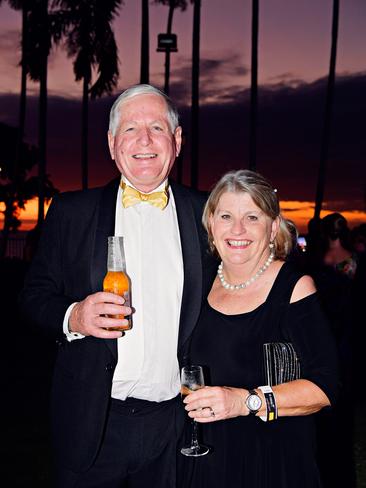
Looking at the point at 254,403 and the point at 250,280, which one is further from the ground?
the point at 250,280

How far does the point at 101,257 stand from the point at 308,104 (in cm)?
2429

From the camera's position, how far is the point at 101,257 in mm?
2908

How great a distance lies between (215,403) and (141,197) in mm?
1192

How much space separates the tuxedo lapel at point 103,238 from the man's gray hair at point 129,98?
391 millimetres

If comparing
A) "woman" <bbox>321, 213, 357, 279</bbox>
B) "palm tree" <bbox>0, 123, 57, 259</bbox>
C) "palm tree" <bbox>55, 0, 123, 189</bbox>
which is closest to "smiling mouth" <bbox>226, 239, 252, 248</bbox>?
"woman" <bbox>321, 213, 357, 279</bbox>

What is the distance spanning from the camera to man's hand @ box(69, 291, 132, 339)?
2.54 m

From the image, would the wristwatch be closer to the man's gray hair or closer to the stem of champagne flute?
the stem of champagne flute

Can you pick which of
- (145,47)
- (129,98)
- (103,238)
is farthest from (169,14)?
(103,238)

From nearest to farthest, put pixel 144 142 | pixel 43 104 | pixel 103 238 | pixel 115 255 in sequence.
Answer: pixel 115 255 → pixel 103 238 → pixel 144 142 → pixel 43 104

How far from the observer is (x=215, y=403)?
2562mm

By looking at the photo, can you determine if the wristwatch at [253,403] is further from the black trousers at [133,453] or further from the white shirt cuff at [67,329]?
the white shirt cuff at [67,329]

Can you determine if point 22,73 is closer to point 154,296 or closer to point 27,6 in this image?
point 27,6

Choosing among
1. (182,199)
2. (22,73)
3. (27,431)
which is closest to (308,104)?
(22,73)

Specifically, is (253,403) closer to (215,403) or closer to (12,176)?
(215,403)
